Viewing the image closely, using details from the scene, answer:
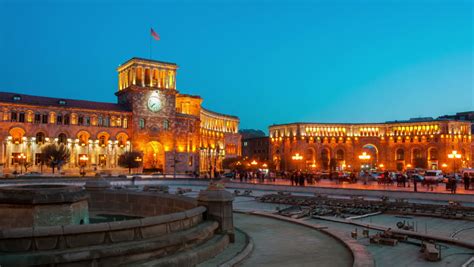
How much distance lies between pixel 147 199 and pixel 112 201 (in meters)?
2.12

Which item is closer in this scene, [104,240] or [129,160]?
[104,240]

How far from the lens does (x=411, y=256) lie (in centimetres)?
1195

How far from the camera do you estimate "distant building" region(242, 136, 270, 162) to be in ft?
436

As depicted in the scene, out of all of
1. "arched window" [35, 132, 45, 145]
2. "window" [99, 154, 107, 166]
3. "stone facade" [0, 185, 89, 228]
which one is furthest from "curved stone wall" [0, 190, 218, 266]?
"window" [99, 154, 107, 166]

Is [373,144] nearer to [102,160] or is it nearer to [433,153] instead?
[433,153]

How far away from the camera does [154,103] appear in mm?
80062

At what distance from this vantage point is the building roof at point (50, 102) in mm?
67062

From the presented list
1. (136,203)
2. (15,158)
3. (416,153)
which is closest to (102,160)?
(15,158)

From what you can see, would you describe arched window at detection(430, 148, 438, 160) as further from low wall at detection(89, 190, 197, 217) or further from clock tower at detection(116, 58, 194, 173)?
low wall at detection(89, 190, 197, 217)

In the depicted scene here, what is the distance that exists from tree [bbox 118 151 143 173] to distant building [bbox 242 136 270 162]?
→ 6282cm

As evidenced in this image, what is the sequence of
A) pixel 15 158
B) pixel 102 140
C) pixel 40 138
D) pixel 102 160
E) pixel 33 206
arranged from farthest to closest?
pixel 102 140 < pixel 102 160 < pixel 40 138 < pixel 15 158 < pixel 33 206

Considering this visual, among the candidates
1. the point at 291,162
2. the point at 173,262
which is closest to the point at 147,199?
the point at 173,262

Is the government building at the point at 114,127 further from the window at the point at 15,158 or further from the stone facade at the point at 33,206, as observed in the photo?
the stone facade at the point at 33,206

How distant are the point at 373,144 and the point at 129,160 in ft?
257
